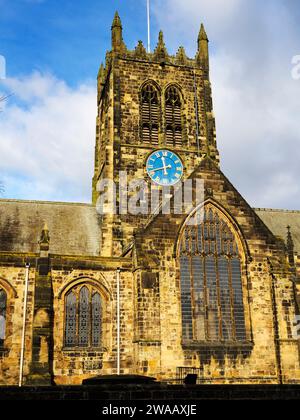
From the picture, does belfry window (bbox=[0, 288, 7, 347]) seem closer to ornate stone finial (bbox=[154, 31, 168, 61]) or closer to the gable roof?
the gable roof

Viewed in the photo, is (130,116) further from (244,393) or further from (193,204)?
(244,393)

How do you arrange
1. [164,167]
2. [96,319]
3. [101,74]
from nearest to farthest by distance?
[96,319], [164,167], [101,74]

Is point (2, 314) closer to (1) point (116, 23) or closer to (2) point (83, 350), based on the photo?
(2) point (83, 350)

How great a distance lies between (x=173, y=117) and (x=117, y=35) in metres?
7.32

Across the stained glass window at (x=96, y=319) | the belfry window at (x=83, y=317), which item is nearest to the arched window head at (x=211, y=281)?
the stained glass window at (x=96, y=319)

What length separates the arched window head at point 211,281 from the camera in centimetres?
2673

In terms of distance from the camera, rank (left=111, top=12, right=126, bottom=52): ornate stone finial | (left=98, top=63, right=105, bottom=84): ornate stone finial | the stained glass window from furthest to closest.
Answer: (left=98, top=63, right=105, bottom=84): ornate stone finial → (left=111, top=12, right=126, bottom=52): ornate stone finial → the stained glass window

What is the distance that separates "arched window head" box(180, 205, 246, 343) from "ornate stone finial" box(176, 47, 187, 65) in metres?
15.3

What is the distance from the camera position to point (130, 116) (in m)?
36.6

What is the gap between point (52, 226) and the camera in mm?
32875

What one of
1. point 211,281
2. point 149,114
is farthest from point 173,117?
point 211,281

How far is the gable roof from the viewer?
102 feet

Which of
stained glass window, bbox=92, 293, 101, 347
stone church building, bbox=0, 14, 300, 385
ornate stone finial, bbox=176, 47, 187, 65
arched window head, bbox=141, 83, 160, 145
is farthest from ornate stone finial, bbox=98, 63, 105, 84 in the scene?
stained glass window, bbox=92, 293, 101, 347

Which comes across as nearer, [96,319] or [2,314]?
[2,314]
